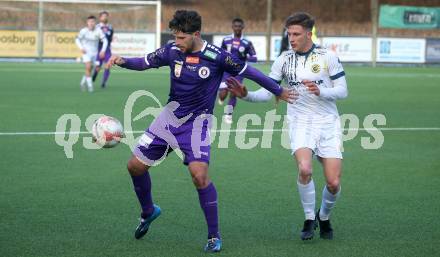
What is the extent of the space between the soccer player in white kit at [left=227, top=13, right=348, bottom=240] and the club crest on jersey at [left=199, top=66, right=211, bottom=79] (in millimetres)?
400

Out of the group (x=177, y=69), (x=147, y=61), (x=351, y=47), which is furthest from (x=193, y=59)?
(x=351, y=47)

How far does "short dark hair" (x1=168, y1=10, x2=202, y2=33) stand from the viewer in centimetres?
752

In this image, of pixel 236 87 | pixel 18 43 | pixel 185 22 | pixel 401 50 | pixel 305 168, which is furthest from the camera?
pixel 401 50

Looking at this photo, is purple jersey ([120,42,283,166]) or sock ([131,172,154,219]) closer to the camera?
purple jersey ([120,42,283,166])

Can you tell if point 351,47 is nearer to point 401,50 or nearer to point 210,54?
point 401,50

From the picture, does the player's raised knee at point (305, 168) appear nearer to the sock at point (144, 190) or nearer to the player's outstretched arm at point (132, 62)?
the sock at point (144, 190)

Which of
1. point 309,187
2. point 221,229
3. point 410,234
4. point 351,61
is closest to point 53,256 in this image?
point 221,229

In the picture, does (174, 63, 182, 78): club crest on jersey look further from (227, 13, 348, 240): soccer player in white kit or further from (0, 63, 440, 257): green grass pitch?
(0, 63, 440, 257): green grass pitch

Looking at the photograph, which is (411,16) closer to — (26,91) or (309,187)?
(26,91)

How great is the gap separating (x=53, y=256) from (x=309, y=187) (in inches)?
92.0

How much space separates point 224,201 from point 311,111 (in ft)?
6.70

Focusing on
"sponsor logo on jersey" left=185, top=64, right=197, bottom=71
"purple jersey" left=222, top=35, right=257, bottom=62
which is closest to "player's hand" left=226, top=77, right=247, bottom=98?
"sponsor logo on jersey" left=185, top=64, right=197, bottom=71

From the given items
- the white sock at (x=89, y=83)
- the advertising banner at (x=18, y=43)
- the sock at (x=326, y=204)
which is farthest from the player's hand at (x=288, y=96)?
the advertising banner at (x=18, y=43)

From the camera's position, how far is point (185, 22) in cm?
752
